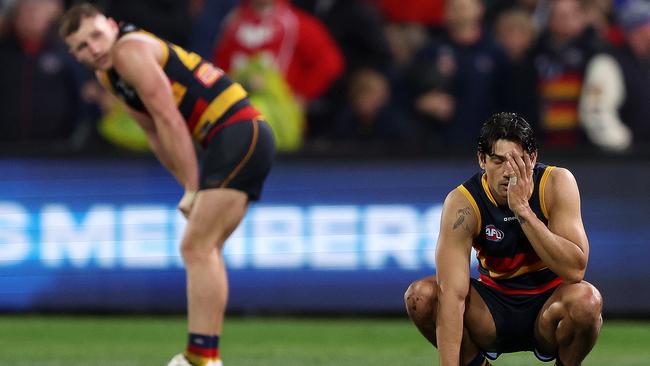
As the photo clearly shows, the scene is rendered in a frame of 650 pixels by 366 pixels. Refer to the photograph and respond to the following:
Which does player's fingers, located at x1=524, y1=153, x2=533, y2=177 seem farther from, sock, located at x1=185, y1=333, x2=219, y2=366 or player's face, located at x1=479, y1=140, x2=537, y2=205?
sock, located at x1=185, y1=333, x2=219, y2=366

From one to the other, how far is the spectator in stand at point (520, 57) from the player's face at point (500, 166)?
20.5 ft

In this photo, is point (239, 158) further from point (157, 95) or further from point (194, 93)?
point (157, 95)

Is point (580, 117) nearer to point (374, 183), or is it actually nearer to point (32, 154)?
point (374, 183)

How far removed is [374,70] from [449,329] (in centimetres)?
701

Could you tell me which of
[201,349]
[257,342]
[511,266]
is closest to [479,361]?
[511,266]

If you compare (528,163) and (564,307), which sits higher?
(528,163)

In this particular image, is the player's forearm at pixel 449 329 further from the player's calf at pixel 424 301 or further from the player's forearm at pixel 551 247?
the player's forearm at pixel 551 247

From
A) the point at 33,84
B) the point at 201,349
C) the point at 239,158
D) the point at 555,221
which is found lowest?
the point at 201,349

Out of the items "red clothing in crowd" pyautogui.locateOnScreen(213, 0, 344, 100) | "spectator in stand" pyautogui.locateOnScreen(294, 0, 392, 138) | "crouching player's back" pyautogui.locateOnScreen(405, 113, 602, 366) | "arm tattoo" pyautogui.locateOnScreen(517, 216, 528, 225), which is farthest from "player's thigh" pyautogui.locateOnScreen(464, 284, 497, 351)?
"spectator in stand" pyautogui.locateOnScreen(294, 0, 392, 138)

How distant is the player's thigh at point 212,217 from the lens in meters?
8.35

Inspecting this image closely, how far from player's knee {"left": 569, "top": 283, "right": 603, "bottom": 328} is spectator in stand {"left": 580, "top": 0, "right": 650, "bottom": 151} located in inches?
223

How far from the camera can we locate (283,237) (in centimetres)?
1208

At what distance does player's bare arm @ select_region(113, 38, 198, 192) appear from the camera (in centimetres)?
833

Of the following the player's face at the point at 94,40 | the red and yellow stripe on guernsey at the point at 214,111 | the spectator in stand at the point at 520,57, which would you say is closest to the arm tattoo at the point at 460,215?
the red and yellow stripe on guernsey at the point at 214,111
